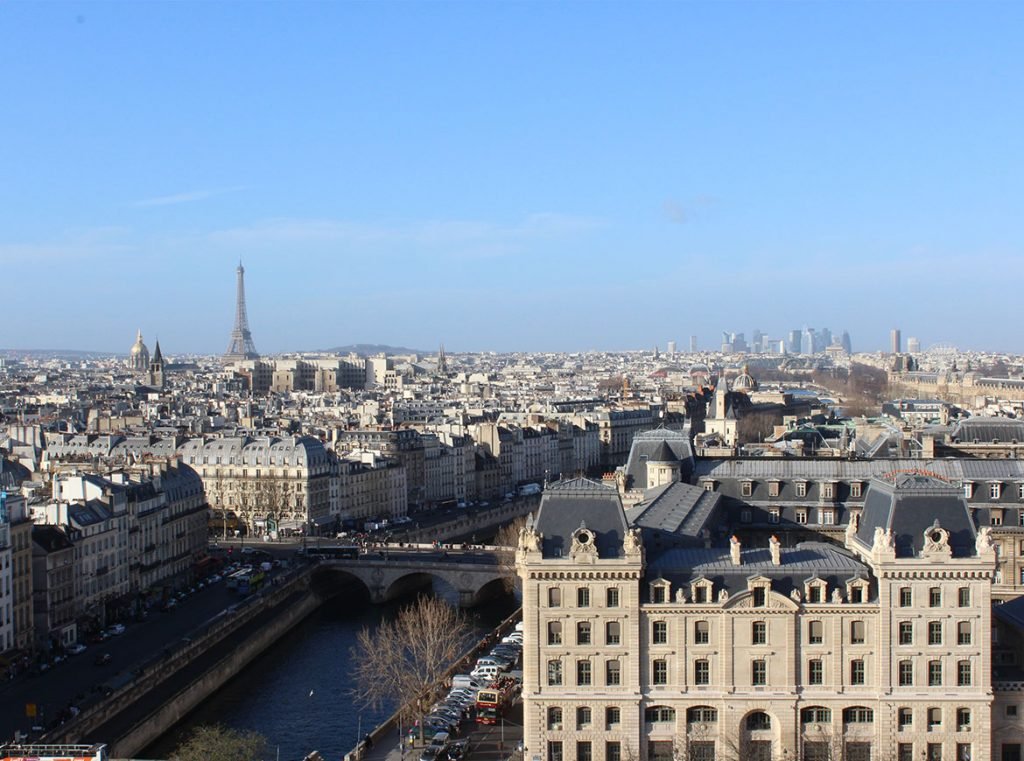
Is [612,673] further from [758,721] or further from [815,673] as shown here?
[815,673]

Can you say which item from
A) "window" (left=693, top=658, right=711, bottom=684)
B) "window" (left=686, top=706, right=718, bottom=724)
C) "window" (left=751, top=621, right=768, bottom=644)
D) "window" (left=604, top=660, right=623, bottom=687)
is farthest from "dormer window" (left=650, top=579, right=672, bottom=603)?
"window" (left=686, top=706, right=718, bottom=724)

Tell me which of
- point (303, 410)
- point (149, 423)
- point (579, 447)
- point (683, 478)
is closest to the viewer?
point (683, 478)

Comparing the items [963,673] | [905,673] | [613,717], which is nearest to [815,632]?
A: [905,673]

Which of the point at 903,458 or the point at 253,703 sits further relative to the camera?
the point at 903,458

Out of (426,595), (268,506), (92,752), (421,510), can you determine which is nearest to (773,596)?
(92,752)

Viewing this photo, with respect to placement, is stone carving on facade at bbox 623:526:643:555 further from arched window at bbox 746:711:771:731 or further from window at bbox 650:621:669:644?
arched window at bbox 746:711:771:731

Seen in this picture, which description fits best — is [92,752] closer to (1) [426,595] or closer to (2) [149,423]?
(1) [426,595]
